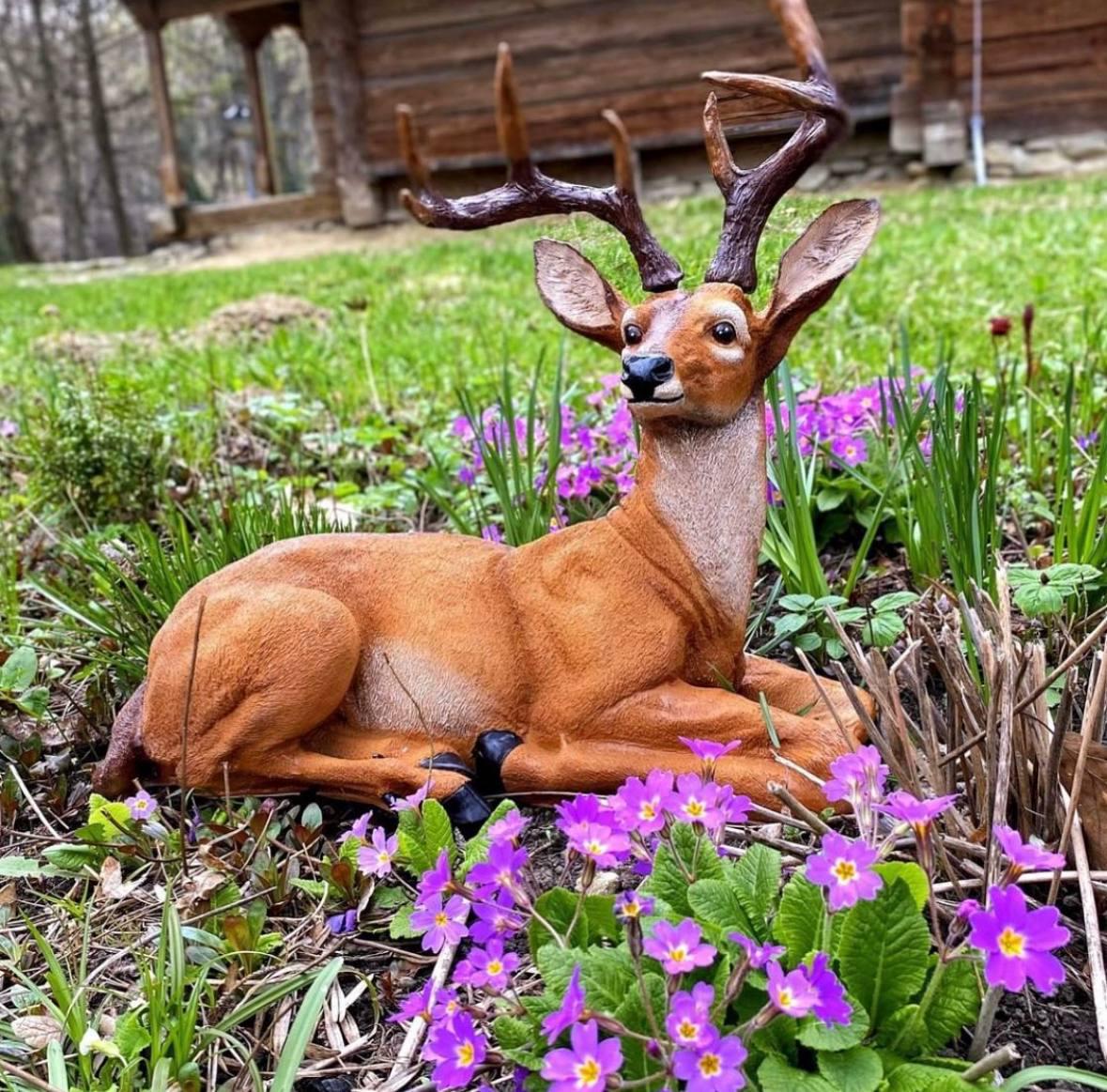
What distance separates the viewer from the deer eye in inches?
64.4

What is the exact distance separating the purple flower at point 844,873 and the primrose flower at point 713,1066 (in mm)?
168

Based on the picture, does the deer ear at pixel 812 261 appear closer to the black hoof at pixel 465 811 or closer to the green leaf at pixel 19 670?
the black hoof at pixel 465 811

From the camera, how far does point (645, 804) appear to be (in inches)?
49.8

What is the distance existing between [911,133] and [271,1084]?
13.5 meters

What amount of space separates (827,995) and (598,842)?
28 cm

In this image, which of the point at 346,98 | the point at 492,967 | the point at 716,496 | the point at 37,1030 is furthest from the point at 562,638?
the point at 346,98

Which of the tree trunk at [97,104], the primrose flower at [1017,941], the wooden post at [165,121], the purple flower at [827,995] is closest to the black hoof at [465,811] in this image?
the purple flower at [827,995]

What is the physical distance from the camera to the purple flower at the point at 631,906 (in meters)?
1.09

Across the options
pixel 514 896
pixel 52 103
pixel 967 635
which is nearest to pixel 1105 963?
pixel 967 635

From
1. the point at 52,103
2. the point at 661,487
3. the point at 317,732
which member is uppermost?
the point at 52,103

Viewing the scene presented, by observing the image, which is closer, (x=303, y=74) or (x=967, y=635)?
(x=967, y=635)

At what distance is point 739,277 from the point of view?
173cm

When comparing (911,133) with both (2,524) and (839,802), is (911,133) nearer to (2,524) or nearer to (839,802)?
(2,524)

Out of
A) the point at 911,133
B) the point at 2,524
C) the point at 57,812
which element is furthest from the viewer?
the point at 911,133
